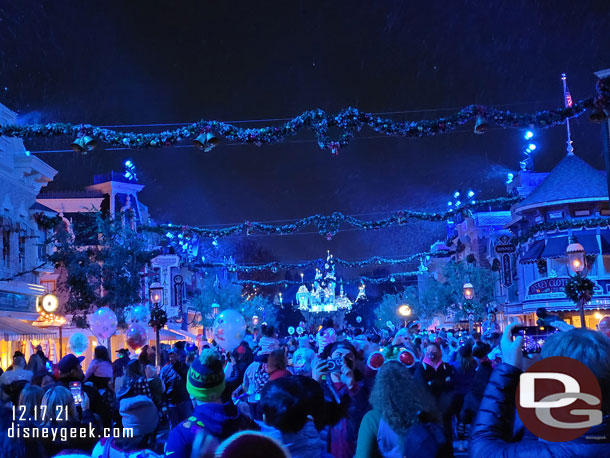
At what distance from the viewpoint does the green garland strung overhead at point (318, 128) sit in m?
15.2

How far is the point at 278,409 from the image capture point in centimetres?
482

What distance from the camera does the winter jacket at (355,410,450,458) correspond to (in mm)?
4492

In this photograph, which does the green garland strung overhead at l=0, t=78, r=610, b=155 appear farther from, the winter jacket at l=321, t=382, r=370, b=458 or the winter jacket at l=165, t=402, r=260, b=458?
the winter jacket at l=165, t=402, r=260, b=458

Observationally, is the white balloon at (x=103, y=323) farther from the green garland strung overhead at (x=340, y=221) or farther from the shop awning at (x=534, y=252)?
the shop awning at (x=534, y=252)

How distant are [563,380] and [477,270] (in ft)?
177

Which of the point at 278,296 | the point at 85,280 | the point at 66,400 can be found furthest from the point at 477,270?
the point at 278,296

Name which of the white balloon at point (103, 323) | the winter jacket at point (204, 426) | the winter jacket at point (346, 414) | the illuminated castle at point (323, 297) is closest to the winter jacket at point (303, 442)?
the winter jacket at point (204, 426)

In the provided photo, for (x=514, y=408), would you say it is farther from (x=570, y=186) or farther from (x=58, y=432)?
(x=570, y=186)

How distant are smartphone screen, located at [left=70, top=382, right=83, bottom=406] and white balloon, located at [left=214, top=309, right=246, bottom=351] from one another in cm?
268

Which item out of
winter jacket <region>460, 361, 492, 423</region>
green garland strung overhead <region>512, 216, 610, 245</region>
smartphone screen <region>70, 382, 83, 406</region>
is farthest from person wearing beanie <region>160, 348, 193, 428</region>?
green garland strung overhead <region>512, 216, 610, 245</region>

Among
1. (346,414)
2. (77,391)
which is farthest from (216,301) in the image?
(346,414)

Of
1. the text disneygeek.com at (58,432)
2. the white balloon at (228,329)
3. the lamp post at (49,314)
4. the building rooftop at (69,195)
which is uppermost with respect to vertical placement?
the building rooftop at (69,195)

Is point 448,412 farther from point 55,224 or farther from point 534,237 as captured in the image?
point 534,237

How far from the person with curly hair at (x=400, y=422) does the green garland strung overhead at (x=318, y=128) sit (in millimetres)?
10620
